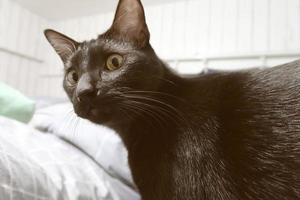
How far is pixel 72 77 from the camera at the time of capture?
0.89 m

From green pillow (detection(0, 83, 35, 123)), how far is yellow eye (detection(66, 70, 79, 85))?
534mm

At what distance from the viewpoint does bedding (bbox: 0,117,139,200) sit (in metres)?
0.74

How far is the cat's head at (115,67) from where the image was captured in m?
0.75

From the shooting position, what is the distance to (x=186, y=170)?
69cm

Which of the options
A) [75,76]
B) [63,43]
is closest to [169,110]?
[75,76]

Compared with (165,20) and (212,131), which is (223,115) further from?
(165,20)

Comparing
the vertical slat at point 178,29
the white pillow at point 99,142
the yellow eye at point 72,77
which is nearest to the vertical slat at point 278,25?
the vertical slat at point 178,29

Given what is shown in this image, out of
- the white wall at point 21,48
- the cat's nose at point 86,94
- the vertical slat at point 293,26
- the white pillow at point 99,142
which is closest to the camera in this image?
the cat's nose at point 86,94

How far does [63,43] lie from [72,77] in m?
0.13

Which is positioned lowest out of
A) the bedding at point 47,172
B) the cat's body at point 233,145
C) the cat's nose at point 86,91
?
the bedding at point 47,172

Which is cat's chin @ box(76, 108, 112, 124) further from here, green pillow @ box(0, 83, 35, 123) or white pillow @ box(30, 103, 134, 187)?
green pillow @ box(0, 83, 35, 123)

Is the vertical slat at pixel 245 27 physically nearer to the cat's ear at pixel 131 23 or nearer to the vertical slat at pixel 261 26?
the vertical slat at pixel 261 26

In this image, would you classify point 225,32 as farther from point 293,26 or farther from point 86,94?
point 86,94

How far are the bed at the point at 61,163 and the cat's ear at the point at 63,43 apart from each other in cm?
29
